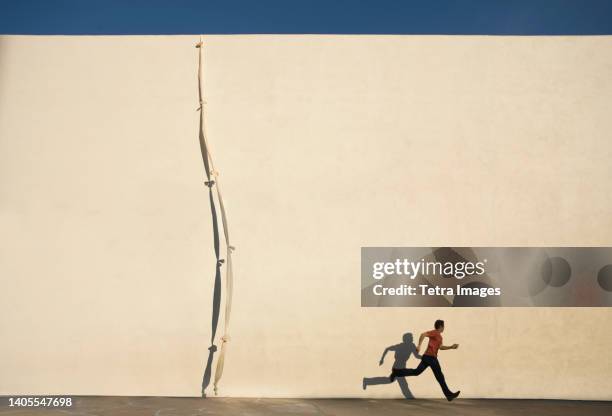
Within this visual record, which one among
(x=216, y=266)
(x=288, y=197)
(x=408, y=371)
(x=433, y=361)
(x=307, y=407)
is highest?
(x=288, y=197)

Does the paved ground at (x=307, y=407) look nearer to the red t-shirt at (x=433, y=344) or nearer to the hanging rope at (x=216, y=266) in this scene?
the hanging rope at (x=216, y=266)

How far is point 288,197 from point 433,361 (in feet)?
9.41

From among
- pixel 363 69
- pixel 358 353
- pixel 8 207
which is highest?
pixel 363 69

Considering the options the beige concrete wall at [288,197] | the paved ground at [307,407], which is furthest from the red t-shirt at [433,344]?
the paved ground at [307,407]

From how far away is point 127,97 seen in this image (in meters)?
7.08

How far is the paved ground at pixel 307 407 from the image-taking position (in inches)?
229

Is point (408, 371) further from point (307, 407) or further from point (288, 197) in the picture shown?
point (288, 197)

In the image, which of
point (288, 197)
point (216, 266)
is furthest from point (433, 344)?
point (216, 266)

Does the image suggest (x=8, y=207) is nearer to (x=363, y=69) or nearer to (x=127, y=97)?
(x=127, y=97)

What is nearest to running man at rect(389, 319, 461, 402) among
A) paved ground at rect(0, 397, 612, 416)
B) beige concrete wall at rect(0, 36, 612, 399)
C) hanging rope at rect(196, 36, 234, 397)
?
paved ground at rect(0, 397, 612, 416)

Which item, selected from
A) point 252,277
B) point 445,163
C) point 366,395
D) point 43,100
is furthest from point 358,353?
point 43,100

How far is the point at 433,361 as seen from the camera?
629cm

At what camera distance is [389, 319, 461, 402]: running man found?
6.29m

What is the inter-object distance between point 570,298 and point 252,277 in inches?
173
